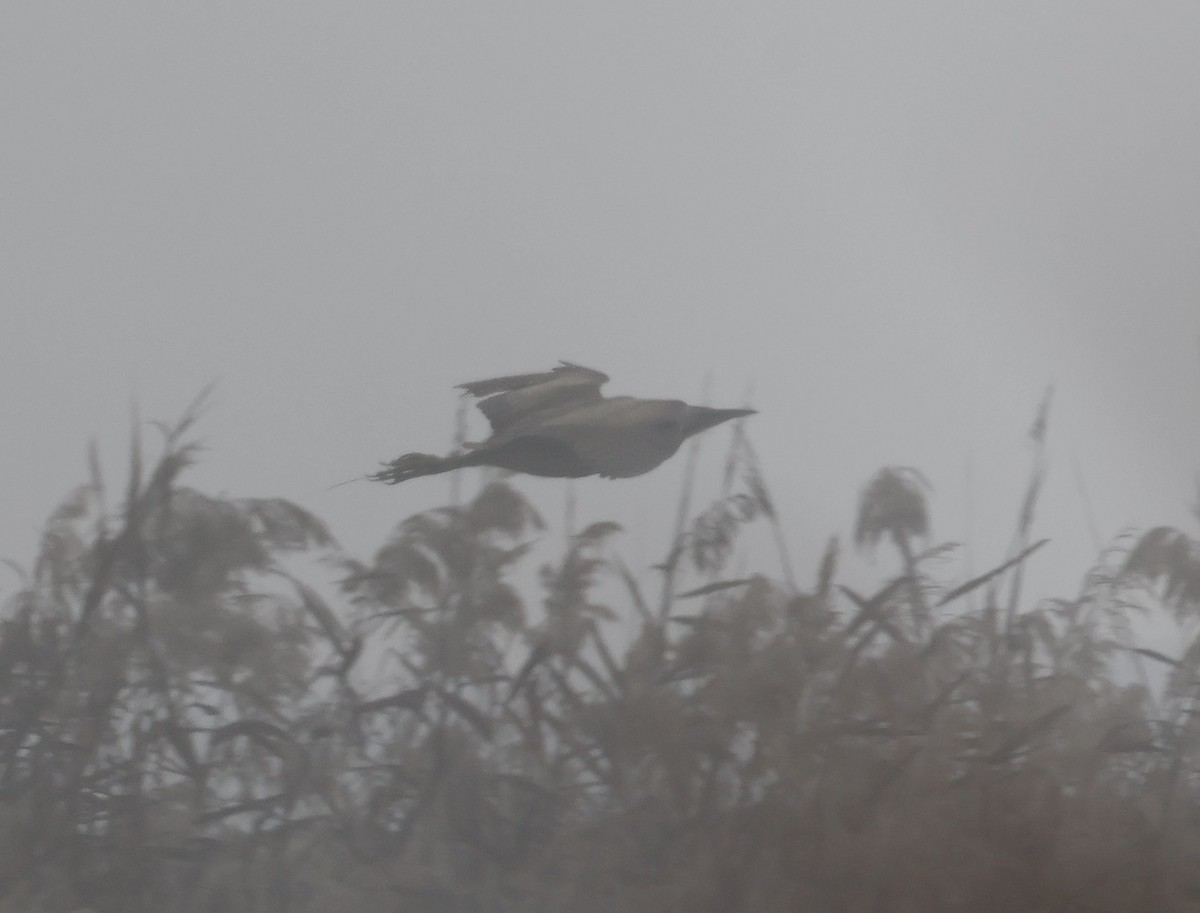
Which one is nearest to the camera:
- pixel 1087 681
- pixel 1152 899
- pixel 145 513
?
pixel 1152 899

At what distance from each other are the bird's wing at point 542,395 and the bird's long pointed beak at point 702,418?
88 millimetres

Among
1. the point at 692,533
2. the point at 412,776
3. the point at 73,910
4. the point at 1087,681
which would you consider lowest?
the point at 73,910

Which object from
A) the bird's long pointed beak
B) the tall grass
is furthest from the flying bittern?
the tall grass

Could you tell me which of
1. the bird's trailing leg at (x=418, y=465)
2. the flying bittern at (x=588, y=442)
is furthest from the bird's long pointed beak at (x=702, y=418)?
the bird's trailing leg at (x=418, y=465)

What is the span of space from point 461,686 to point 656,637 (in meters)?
0.19

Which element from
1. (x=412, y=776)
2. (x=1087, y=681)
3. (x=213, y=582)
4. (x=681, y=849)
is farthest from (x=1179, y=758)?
(x=213, y=582)

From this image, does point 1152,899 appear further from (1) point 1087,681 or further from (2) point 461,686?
(2) point 461,686

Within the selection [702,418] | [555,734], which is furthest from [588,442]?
[555,734]

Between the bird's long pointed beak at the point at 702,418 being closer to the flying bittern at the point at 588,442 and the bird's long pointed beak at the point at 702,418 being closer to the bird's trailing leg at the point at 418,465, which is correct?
the flying bittern at the point at 588,442

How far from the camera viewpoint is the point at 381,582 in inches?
46.3

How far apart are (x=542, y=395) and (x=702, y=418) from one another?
0.12m

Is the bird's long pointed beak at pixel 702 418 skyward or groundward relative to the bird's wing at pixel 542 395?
groundward

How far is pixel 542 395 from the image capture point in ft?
3.03

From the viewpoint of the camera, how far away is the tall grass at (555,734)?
1.02 meters
